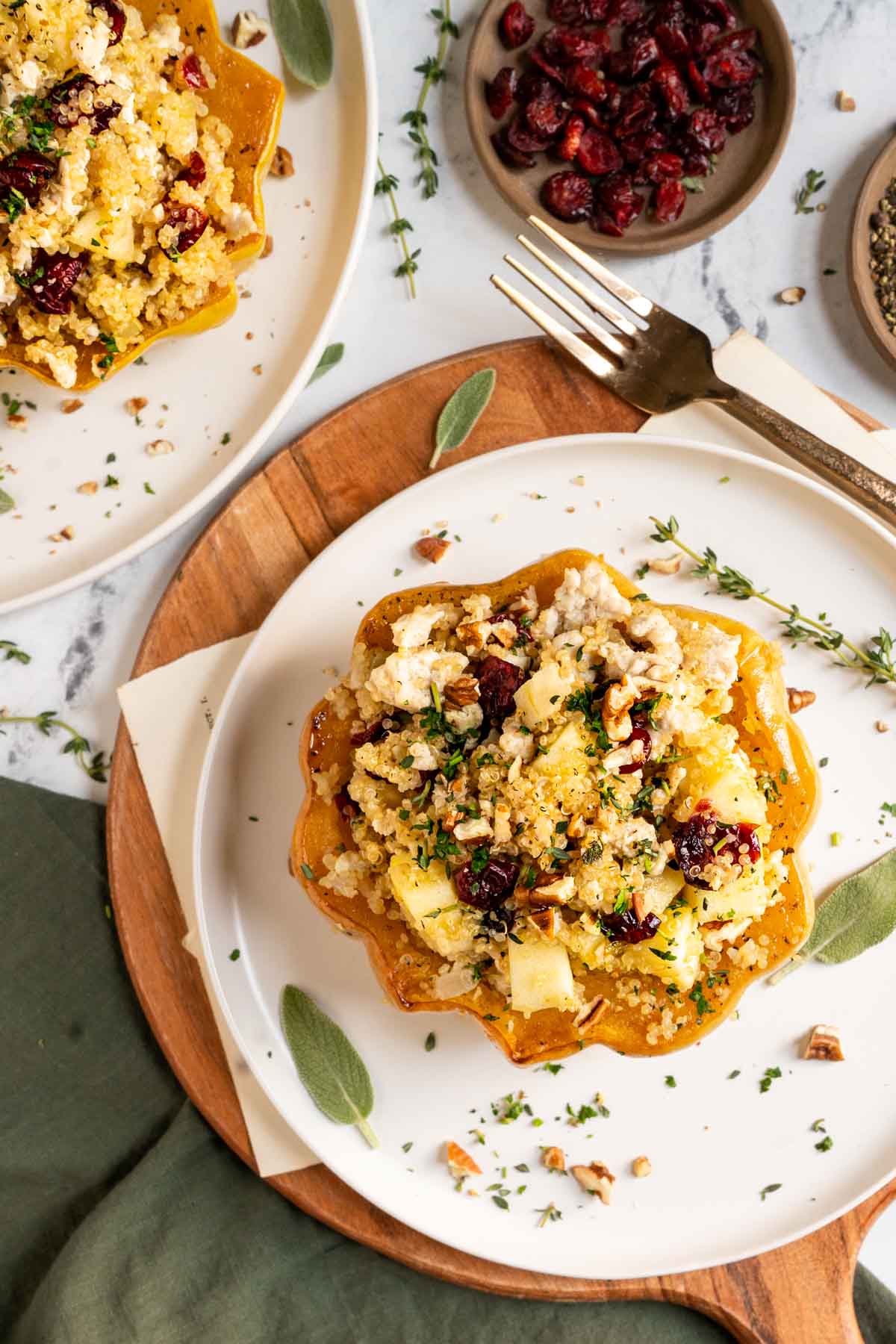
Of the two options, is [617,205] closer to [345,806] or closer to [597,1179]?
[345,806]

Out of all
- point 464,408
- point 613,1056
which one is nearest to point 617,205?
point 464,408

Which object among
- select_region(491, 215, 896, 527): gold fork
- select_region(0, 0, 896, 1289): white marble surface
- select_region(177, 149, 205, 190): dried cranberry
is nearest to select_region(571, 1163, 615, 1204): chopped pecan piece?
select_region(0, 0, 896, 1289): white marble surface

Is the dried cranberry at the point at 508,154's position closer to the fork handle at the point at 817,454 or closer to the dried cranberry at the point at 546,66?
the dried cranberry at the point at 546,66

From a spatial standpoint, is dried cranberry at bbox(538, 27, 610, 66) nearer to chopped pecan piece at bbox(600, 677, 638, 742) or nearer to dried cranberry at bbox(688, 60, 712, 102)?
dried cranberry at bbox(688, 60, 712, 102)

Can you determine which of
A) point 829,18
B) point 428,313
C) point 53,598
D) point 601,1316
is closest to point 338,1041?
point 601,1316

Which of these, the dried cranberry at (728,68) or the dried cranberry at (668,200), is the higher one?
the dried cranberry at (728,68)

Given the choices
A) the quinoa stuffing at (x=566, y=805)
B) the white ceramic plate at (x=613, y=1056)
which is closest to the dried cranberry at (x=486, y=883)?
the quinoa stuffing at (x=566, y=805)

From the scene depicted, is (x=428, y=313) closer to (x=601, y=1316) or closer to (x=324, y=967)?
(x=324, y=967)
